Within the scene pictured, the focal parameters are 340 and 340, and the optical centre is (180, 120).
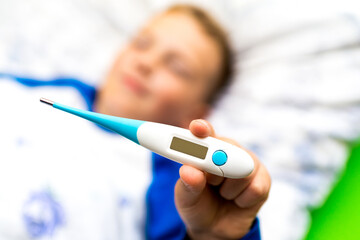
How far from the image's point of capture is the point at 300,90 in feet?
3.19

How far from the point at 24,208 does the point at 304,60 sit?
0.83m

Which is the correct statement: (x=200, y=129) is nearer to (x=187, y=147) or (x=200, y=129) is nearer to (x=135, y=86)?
(x=187, y=147)

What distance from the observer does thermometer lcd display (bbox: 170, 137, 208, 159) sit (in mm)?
470

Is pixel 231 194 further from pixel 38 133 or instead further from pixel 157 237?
pixel 38 133

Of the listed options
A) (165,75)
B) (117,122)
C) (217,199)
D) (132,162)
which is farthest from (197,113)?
(117,122)

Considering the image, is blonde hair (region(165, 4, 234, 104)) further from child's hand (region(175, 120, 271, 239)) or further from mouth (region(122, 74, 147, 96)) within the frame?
child's hand (region(175, 120, 271, 239))

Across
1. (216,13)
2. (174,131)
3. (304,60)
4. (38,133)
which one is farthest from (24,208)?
(216,13)

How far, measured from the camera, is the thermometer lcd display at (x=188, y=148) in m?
0.47

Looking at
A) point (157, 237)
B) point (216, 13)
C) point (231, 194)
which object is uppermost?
point (216, 13)

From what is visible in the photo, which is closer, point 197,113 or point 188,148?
point 188,148

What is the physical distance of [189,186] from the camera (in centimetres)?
48

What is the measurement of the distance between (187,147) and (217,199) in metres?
0.17

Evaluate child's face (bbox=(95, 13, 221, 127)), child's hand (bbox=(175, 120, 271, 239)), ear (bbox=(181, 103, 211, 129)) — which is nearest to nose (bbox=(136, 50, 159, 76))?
child's face (bbox=(95, 13, 221, 127))

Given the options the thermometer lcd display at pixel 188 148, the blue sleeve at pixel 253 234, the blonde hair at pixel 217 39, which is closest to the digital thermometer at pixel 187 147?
the thermometer lcd display at pixel 188 148
